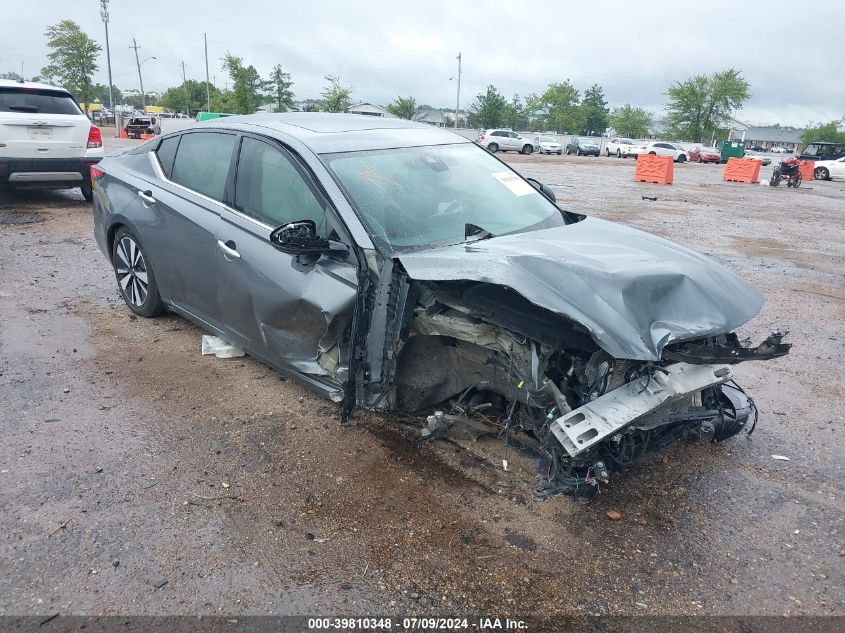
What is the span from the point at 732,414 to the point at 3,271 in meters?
6.86

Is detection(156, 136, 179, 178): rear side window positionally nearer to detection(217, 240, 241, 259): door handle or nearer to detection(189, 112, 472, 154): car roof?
detection(189, 112, 472, 154): car roof

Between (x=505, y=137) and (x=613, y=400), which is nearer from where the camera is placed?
(x=613, y=400)

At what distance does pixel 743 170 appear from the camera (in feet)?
84.1

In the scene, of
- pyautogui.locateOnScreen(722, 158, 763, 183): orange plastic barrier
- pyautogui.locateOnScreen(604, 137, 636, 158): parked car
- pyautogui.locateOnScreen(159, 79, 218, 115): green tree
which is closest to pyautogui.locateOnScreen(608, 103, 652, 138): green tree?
pyautogui.locateOnScreen(604, 137, 636, 158): parked car

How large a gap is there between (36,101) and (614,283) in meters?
10.0

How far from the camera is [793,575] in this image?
2648 millimetres

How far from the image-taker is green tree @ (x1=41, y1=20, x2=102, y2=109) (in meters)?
58.3

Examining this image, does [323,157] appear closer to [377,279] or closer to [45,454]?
[377,279]

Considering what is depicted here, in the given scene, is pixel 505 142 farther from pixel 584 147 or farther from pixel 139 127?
pixel 139 127

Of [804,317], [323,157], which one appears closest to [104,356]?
[323,157]

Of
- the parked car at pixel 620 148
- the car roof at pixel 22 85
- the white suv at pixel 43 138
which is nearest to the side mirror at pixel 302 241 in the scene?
the white suv at pixel 43 138

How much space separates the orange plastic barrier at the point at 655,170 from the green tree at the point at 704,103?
209ft

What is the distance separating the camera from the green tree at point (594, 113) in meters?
92.0

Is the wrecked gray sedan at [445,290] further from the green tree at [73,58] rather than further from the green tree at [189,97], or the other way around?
the green tree at [189,97]
